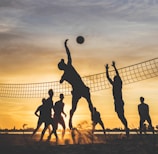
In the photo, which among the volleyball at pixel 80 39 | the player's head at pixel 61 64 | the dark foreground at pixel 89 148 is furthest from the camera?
the volleyball at pixel 80 39

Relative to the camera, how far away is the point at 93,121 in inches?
699

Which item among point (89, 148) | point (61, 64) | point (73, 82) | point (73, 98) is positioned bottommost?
point (89, 148)

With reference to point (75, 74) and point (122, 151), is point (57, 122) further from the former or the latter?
point (122, 151)

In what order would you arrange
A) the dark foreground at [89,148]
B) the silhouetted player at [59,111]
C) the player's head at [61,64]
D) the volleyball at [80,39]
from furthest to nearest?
the volleyball at [80,39] < the silhouetted player at [59,111] < the player's head at [61,64] < the dark foreground at [89,148]

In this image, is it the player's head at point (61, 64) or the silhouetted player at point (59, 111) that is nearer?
the player's head at point (61, 64)

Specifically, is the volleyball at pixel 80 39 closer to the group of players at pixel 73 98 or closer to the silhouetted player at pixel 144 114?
the group of players at pixel 73 98

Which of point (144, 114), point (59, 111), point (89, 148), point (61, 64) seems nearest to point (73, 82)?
point (61, 64)

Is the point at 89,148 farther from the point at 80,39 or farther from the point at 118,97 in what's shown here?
the point at 80,39

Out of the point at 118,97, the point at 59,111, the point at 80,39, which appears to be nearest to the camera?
the point at 118,97

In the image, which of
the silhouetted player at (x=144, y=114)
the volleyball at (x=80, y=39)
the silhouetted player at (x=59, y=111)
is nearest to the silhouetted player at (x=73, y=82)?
the silhouetted player at (x=59, y=111)

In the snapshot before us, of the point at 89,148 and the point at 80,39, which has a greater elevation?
the point at 80,39

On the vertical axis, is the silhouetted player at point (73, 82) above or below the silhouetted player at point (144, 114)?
above

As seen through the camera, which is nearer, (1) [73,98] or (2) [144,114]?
(1) [73,98]

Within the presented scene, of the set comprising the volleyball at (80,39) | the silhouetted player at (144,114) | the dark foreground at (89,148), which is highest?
the volleyball at (80,39)
